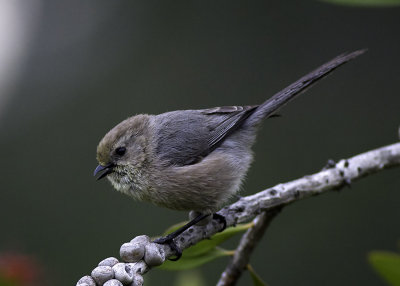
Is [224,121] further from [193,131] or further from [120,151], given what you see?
[120,151]

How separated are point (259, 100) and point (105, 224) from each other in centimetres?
233

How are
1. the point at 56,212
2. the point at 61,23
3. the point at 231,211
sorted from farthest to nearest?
1. the point at 61,23
2. the point at 56,212
3. the point at 231,211

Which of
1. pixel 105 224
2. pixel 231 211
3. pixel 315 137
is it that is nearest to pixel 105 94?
pixel 105 224

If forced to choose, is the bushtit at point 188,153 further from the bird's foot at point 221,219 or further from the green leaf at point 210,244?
the green leaf at point 210,244

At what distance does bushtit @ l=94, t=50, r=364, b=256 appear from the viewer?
255 centimetres

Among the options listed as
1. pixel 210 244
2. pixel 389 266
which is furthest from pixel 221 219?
pixel 389 266

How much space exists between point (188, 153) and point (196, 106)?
2988 mm

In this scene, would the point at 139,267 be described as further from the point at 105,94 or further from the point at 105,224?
the point at 105,94

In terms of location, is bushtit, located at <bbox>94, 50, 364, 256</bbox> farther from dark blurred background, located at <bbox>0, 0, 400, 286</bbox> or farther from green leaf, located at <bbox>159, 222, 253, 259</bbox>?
dark blurred background, located at <bbox>0, 0, 400, 286</bbox>

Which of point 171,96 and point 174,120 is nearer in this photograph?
point 174,120

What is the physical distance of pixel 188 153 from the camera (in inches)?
110

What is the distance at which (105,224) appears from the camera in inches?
215

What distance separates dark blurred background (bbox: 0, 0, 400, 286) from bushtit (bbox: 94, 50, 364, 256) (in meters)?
1.89

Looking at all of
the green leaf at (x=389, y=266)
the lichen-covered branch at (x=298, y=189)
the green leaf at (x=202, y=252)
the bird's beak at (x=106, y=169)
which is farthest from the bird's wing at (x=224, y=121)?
the green leaf at (x=389, y=266)
